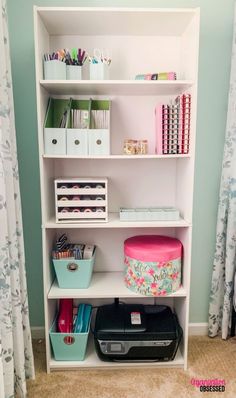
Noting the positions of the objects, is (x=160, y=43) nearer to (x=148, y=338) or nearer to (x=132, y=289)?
(x=132, y=289)

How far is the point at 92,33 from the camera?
171 cm

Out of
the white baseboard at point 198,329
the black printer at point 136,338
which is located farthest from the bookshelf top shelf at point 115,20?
the white baseboard at point 198,329

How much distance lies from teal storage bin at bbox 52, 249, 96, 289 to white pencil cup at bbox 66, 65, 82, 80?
38.2 inches

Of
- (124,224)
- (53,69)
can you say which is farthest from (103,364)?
(53,69)

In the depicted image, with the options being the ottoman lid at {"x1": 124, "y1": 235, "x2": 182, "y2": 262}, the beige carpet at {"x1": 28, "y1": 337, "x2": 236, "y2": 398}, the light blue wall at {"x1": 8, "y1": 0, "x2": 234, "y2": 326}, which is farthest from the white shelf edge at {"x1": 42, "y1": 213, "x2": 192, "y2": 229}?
the beige carpet at {"x1": 28, "y1": 337, "x2": 236, "y2": 398}

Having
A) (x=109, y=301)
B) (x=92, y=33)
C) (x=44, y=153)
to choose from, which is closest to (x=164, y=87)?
(x=92, y=33)

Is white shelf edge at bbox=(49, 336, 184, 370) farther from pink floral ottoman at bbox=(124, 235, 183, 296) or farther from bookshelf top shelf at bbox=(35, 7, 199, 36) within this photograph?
bookshelf top shelf at bbox=(35, 7, 199, 36)

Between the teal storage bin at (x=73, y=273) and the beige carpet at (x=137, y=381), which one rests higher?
the teal storage bin at (x=73, y=273)

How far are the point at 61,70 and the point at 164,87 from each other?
548 mm

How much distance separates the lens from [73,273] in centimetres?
164

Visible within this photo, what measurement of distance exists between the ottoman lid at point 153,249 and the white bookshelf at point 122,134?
67mm

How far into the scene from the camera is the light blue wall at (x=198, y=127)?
1.73 metres

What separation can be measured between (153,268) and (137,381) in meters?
0.62

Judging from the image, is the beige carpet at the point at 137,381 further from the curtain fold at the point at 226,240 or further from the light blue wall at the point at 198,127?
the light blue wall at the point at 198,127
